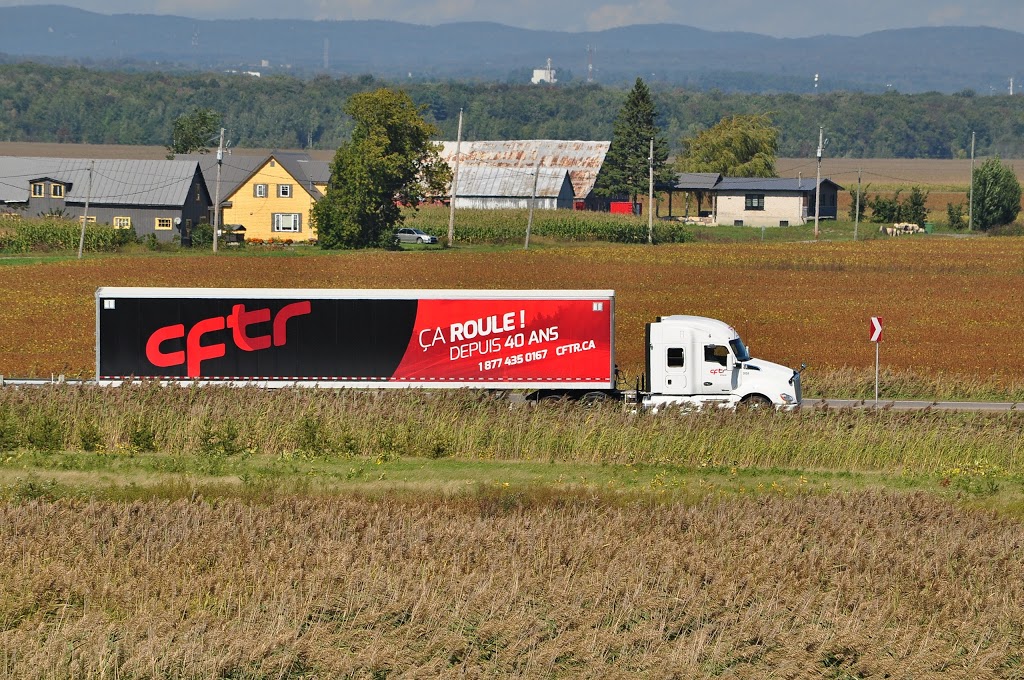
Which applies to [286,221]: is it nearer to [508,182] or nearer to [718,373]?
[508,182]

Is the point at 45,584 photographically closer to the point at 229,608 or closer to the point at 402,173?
the point at 229,608

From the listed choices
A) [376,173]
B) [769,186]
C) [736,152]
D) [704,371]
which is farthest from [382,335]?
[736,152]

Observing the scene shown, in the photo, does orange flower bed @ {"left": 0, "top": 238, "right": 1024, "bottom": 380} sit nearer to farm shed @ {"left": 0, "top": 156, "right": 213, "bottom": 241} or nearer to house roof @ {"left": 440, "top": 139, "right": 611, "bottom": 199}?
farm shed @ {"left": 0, "top": 156, "right": 213, "bottom": 241}

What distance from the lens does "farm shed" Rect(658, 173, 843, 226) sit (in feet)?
428

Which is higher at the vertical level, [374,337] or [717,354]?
[374,337]

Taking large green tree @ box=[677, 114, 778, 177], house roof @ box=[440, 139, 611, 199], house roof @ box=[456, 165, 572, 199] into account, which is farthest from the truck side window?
large green tree @ box=[677, 114, 778, 177]

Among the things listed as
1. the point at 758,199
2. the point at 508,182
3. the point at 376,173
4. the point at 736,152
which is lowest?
the point at 758,199

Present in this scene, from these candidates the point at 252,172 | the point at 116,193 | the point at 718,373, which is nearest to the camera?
the point at 718,373

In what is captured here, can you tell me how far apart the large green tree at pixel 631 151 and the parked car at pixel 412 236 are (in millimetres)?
42914

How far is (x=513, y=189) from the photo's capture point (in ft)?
455

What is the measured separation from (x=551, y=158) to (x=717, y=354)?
119 metres

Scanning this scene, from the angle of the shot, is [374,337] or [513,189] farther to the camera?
[513,189]

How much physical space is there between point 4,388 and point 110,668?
52.0 feet

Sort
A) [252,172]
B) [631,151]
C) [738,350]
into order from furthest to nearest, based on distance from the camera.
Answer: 1. [631,151]
2. [252,172]
3. [738,350]
